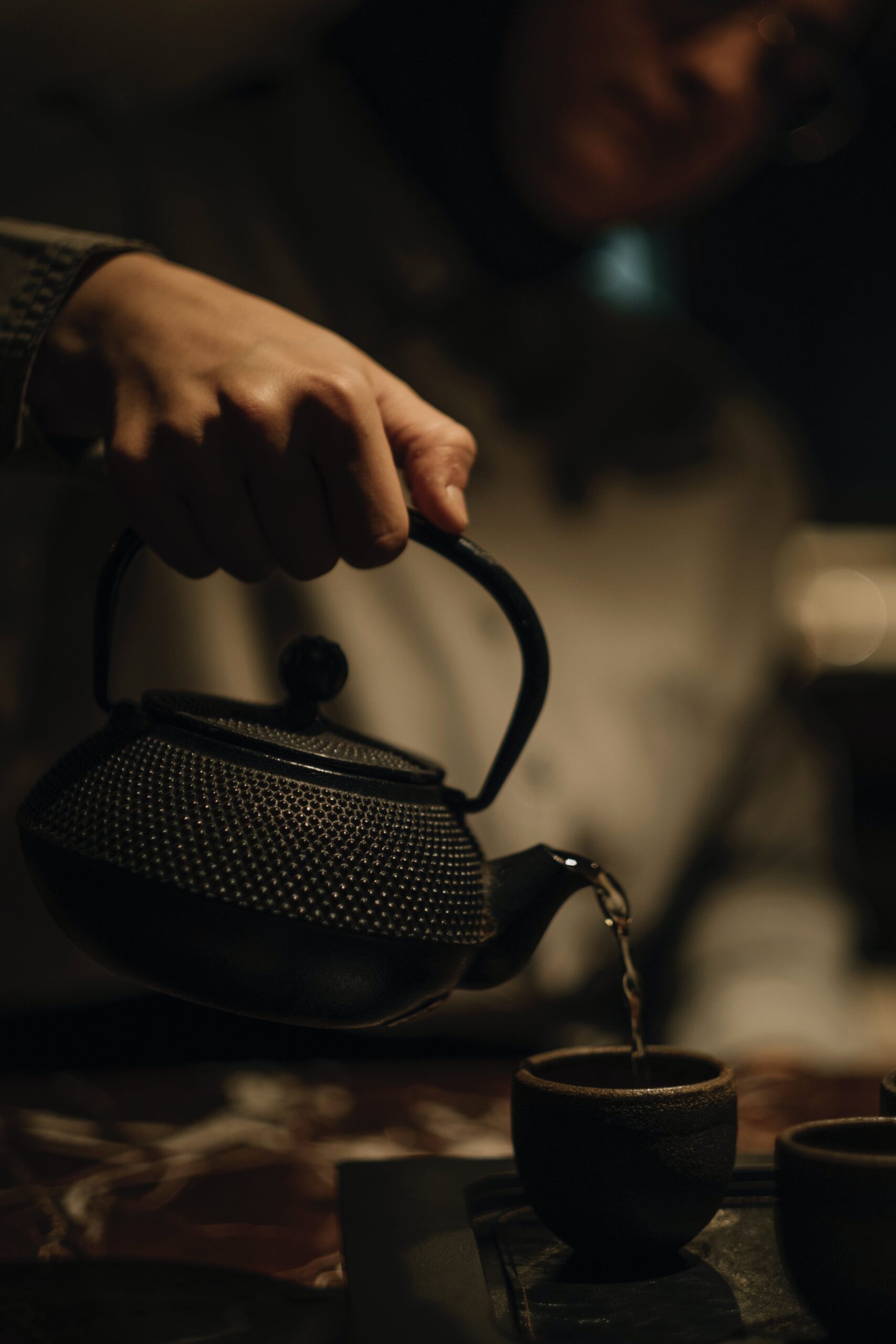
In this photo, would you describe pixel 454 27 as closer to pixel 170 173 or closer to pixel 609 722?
pixel 170 173

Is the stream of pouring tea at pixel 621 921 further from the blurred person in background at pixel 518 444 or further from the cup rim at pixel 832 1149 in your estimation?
the blurred person in background at pixel 518 444

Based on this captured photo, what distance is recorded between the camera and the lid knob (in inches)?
24.3

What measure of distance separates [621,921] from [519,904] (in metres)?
0.06

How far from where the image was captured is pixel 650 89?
143 centimetres

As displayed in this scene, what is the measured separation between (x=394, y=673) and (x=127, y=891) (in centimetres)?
102

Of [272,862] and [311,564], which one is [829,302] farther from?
[272,862]

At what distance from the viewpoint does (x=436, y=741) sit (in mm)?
1528

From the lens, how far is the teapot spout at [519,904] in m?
0.61

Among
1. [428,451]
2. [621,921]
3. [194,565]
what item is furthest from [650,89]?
[621,921]

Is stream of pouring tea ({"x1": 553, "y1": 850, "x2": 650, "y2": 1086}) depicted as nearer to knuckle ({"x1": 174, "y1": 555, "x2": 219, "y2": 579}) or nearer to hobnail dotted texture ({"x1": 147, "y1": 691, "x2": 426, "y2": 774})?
hobnail dotted texture ({"x1": 147, "y1": 691, "x2": 426, "y2": 774})

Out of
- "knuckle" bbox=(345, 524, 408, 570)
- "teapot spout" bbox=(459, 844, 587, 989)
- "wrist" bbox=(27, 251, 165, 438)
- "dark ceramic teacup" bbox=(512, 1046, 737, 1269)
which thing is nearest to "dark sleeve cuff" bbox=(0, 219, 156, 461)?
"wrist" bbox=(27, 251, 165, 438)

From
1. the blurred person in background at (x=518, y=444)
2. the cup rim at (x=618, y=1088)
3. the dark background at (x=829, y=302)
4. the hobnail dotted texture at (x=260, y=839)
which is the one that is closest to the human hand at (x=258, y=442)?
the hobnail dotted texture at (x=260, y=839)

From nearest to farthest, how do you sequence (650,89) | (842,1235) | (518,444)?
1. (842,1235)
2. (650,89)
3. (518,444)

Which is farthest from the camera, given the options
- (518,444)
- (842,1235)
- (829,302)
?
(829,302)
